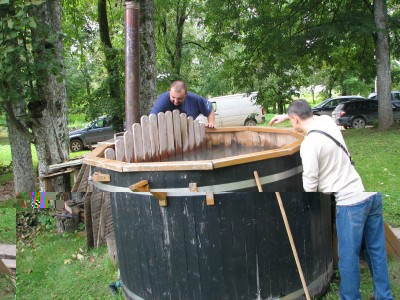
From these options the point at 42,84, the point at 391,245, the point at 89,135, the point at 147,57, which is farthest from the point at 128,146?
the point at 89,135

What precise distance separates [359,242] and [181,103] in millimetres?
2759

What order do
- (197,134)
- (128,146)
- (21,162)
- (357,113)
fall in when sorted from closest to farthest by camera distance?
1. (128,146)
2. (197,134)
3. (21,162)
4. (357,113)

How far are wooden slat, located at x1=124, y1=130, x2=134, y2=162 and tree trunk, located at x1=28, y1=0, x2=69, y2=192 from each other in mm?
2628

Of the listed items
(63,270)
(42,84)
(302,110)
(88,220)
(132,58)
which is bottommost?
(63,270)

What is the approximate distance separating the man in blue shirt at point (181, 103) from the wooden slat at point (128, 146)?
112 cm

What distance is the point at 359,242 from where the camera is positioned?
3105mm

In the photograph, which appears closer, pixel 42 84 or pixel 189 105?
pixel 189 105

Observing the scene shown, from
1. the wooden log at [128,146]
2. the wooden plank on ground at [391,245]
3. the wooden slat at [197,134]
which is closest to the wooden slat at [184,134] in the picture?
the wooden slat at [197,134]

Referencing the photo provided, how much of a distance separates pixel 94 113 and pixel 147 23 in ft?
14.2

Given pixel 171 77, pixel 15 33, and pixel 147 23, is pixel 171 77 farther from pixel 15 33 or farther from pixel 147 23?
pixel 15 33

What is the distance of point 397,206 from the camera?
6.10 metres

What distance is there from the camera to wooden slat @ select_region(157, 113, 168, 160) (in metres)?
4.23

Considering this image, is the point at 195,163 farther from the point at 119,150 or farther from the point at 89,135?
the point at 89,135

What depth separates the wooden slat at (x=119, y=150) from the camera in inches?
146
